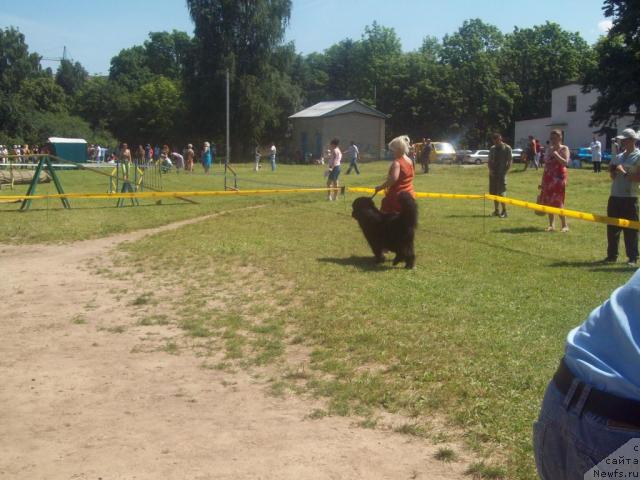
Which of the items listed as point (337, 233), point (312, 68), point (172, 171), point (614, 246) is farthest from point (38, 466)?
point (312, 68)

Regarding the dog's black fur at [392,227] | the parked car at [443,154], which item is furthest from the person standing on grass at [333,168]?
the parked car at [443,154]

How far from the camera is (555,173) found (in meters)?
13.3

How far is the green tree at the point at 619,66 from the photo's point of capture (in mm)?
40312

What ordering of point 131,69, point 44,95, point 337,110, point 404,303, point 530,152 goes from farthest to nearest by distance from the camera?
point 131,69 → point 44,95 → point 337,110 → point 530,152 → point 404,303

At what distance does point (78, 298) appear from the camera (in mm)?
8523

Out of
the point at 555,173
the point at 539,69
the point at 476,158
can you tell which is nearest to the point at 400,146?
the point at 555,173

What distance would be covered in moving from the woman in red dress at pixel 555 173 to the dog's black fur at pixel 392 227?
4867 mm

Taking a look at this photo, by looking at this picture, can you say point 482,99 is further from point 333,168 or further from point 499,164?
point 499,164

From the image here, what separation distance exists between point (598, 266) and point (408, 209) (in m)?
2.88

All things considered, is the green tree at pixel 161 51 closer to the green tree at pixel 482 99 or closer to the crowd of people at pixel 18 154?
the crowd of people at pixel 18 154

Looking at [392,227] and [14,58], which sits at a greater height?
[14,58]

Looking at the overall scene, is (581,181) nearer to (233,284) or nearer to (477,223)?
(477,223)

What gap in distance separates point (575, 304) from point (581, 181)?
2230cm

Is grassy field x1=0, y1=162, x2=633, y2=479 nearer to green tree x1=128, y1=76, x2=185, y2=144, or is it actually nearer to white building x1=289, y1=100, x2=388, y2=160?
white building x1=289, y1=100, x2=388, y2=160
